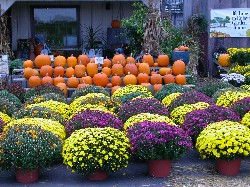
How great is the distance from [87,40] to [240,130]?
11244 mm

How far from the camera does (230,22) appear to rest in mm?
16656

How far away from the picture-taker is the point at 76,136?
6195mm

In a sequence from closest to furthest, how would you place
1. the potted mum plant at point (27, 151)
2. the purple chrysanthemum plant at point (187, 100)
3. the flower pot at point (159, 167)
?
the potted mum plant at point (27, 151) < the flower pot at point (159, 167) < the purple chrysanthemum plant at point (187, 100)

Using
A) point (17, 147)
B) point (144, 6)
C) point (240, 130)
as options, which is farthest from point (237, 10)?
point (17, 147)

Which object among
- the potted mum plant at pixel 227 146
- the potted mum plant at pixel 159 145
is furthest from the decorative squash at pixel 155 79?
the potted mum plant at pixel 159 145

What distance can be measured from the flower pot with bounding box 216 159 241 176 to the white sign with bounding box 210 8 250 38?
10765mm

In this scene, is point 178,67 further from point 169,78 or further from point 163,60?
point 163,60

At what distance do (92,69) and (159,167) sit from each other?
5.74 meters

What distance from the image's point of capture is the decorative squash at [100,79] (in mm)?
11516

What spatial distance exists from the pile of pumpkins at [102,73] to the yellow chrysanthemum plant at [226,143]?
16.4 ft

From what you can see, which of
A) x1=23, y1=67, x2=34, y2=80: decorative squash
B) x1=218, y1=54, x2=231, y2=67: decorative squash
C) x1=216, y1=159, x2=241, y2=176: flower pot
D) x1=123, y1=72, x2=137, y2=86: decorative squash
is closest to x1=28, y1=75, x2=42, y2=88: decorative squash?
x1=23, y1=67, x2=34, y2=80: decorative squash

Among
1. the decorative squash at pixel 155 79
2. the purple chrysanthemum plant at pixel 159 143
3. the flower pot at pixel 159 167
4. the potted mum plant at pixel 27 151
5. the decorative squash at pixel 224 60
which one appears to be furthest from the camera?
the decorative squash at pixel 224 60

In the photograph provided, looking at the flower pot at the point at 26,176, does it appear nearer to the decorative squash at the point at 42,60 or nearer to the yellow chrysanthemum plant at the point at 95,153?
the yellow chrysanthemum plant at the point at 95,153

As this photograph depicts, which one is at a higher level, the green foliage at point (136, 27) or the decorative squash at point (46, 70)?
the green foliage at point (136, 27)
